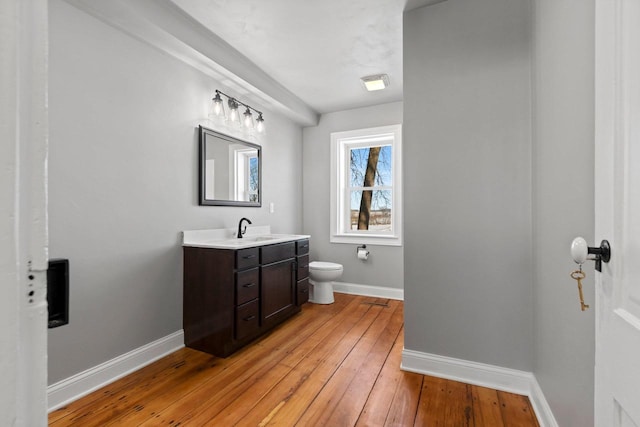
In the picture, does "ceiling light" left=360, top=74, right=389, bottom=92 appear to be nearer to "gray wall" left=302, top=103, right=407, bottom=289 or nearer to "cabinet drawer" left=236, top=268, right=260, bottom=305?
"gray wall" left=302, top=103, right=407, bottom=289

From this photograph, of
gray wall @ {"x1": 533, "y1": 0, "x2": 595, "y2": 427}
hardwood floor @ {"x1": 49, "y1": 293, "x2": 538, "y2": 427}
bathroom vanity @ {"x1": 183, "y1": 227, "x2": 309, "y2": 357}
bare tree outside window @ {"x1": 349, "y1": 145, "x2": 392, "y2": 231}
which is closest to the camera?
gray wall @ {"x1": 533, "y1": 0, "x2": 595, "y2": 427}

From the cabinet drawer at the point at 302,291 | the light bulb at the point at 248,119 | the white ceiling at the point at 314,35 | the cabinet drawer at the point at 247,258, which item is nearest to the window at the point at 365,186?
the white ceiling at the point at 314,35

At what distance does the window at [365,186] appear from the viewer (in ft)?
13.2

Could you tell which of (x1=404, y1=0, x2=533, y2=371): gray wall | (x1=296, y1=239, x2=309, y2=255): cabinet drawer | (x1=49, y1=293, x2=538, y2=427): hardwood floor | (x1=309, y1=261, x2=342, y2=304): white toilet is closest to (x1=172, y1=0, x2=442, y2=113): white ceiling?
(x1=404, y1=0, x2=533, y2=371): gray wall

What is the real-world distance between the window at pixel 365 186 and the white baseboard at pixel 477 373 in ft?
6.43

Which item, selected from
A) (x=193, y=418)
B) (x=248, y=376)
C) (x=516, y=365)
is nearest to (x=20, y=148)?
(x=193, y=418)

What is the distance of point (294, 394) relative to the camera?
1867mm

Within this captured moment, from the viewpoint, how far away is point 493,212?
1.94 metres

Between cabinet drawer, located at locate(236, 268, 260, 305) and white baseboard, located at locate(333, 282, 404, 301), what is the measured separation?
68.1 inches

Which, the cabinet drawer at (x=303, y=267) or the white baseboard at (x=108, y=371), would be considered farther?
the cabinet drawer at (x=303, y=267)

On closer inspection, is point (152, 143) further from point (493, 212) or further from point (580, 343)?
point (580, 343)

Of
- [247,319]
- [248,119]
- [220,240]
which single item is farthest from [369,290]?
[248,119]

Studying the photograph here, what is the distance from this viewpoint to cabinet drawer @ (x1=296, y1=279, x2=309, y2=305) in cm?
327

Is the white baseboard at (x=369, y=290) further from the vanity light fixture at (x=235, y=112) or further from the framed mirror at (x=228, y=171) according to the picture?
the vanity light fixture at (x=235, y=112)
